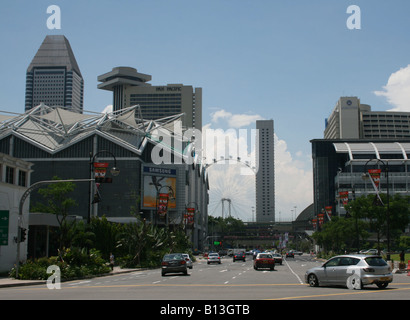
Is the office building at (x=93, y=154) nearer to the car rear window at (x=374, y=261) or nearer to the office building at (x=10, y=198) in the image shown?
the office building at (x=10, y=198)

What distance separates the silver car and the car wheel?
0.75ft

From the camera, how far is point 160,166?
11988 cm

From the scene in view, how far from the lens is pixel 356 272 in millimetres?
22078

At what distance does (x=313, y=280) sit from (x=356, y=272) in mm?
2678

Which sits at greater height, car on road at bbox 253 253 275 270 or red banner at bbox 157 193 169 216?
red banner at bbox 157 193 169 216

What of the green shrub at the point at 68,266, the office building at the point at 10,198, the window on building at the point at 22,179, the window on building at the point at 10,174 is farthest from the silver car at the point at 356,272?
the window on building at the point at 22,179

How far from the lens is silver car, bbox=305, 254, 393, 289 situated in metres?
21.9

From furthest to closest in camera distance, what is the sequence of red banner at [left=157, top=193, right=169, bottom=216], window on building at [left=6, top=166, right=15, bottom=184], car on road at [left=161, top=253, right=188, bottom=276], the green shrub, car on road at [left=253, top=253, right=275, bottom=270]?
red banner at [left=157, top=193, right=169, bottom=216], car on road at [left=253, top=253, right=275, bottom=270], window on building at [left=6, top=166, right=15, bottom=184], car on road at [left=161, top=253, right=188, bottom=276], the green shrub

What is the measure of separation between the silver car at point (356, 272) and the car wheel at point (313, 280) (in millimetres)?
228

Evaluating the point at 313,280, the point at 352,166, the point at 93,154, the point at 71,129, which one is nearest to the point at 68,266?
the point at 313,280

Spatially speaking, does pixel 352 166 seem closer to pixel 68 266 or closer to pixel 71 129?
pixel 71 129

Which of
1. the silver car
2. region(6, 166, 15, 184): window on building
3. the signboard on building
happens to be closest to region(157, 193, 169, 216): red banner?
Result: region(6, 166, 15, 184): window on building

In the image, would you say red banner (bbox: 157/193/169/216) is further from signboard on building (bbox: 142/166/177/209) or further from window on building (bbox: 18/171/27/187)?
signboard on building (bbox: 142/166/177/209)
